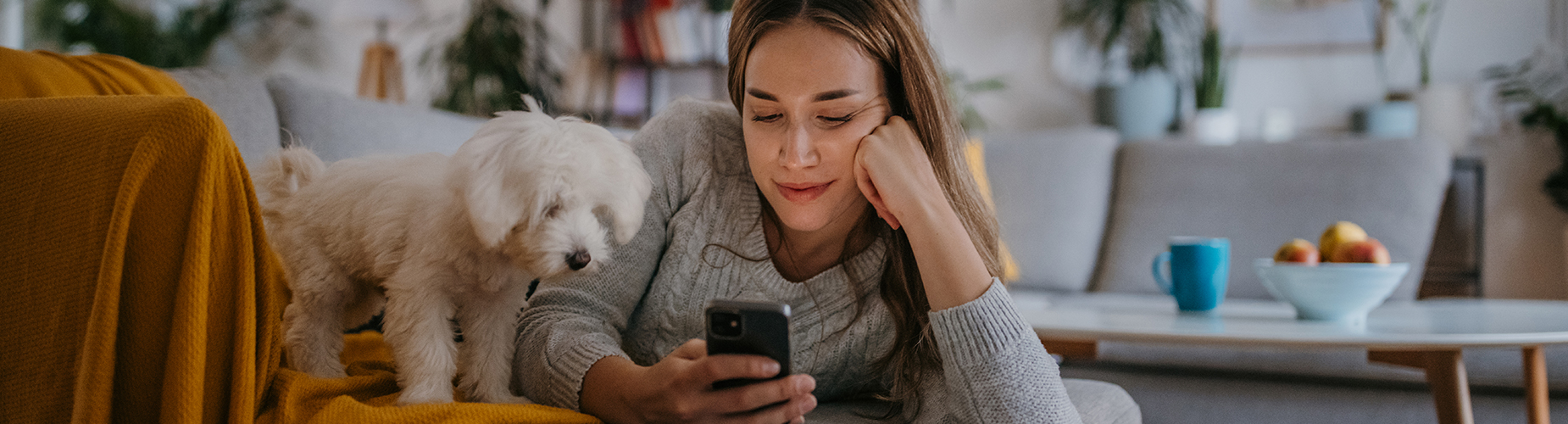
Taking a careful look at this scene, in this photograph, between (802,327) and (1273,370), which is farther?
(1273,370)

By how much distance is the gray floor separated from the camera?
1.80 meters

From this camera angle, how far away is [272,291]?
0.82 m

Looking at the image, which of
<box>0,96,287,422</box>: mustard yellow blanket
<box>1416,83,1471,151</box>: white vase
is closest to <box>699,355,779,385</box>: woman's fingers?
<box>0,96,287,422</box>: mustard yellow blanket

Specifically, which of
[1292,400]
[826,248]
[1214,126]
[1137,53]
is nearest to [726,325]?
[826,248]

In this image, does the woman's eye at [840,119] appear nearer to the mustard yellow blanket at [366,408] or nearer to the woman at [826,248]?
the woman at [826,248]

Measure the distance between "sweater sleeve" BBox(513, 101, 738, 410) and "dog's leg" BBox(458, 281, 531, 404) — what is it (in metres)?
0.03

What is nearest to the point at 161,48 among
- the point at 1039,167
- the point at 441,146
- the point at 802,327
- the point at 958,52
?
the point at 441,146

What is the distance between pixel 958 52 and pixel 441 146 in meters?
2.76

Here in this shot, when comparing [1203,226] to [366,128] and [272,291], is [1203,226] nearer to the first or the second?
[366,128]

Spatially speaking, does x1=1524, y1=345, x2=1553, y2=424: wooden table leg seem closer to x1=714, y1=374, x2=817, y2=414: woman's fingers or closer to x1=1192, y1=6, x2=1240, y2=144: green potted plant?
x1=714, y1=374, x2=817, y2=414: woman's fingers

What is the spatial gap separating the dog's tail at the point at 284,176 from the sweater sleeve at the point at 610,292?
289mm

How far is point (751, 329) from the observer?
751mm

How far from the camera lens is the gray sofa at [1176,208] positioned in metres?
1.58

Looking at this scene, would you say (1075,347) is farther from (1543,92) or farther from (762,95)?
(1543,92)
